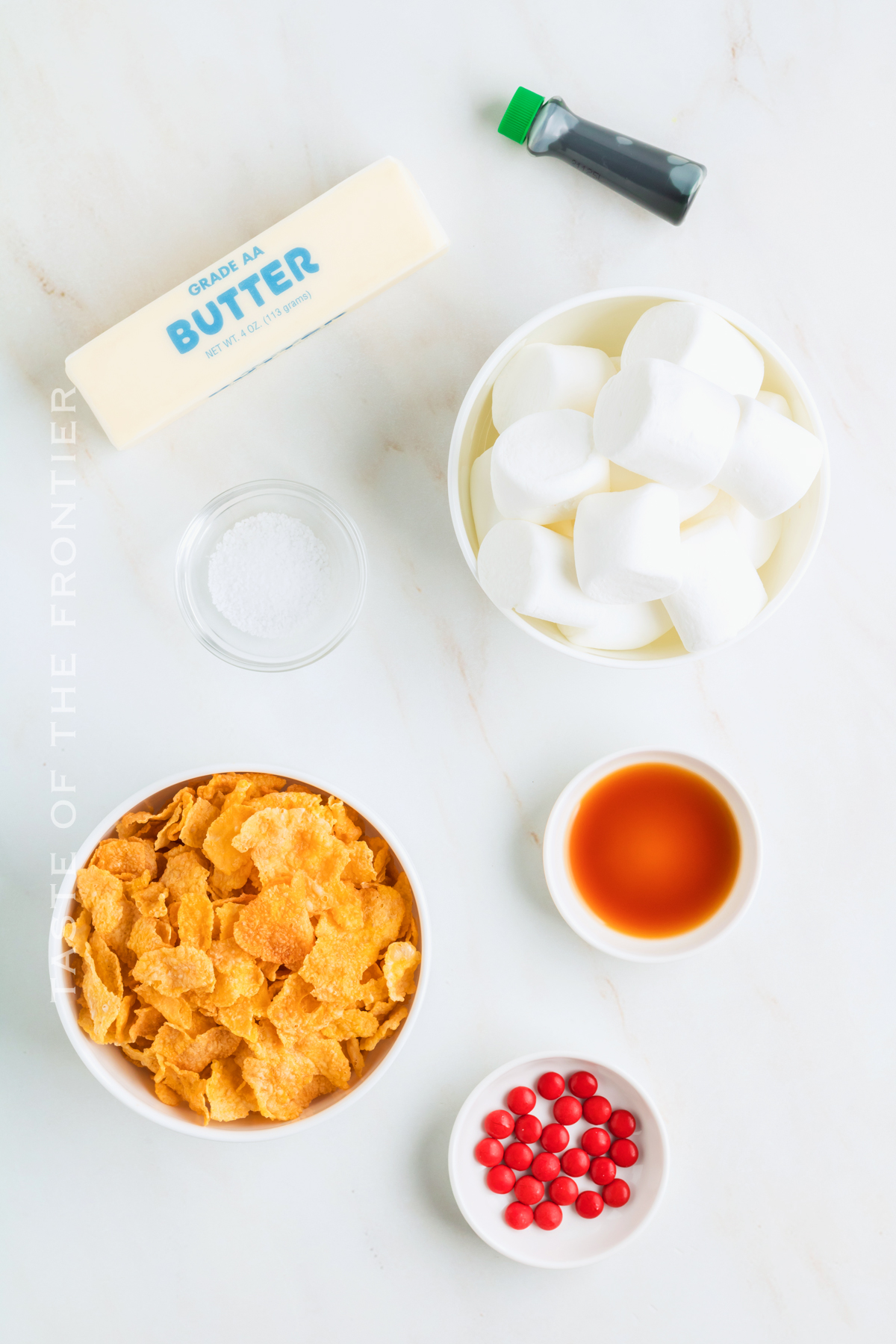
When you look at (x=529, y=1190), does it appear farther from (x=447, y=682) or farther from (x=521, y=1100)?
(x=447, y=682)

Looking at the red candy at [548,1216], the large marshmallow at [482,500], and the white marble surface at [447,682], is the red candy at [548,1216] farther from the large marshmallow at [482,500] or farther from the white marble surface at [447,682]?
the large marshmallow at [482,500]

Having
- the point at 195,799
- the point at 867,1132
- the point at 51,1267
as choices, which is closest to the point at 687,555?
the point at 195,799

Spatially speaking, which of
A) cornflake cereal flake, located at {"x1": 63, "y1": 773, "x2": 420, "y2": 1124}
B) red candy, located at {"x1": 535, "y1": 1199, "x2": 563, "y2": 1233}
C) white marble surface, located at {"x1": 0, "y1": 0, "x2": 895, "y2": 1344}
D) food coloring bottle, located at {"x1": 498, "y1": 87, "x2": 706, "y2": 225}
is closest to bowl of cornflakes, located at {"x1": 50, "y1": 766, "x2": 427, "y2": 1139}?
cornflake cereal flake, located at {"x1": 63, "y1": 773, "x2": 420, "y2": 1124}

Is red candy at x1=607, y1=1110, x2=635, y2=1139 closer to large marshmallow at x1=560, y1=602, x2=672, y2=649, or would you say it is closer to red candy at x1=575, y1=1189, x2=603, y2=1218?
red candy at x1=575, y1=1189, x2=603, y2=1218

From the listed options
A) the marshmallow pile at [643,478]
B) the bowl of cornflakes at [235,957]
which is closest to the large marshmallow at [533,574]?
the marshmallow pile at [643,478]

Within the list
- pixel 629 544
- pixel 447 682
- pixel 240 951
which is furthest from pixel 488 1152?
pixel 629 544

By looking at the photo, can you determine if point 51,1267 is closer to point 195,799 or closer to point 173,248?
point 195,799
